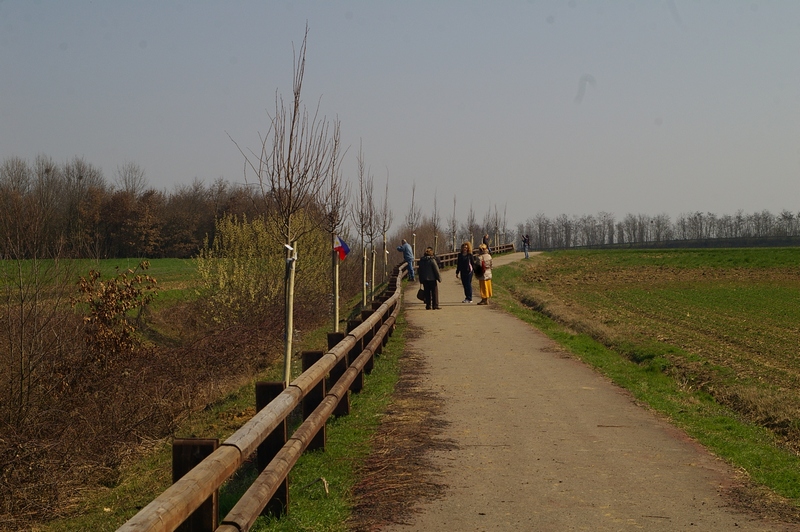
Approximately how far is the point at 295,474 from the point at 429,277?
56.4ft

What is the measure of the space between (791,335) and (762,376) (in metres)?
7.51

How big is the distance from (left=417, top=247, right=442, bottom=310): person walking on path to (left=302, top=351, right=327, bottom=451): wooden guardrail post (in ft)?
47.3

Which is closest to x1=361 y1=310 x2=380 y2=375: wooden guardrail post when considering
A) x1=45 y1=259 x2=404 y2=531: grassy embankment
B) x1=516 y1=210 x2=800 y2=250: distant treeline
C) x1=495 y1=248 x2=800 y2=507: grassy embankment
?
x1=45 y1=259 x2=404 y2=531: grassy embankment

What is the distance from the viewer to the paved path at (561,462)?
229 inches

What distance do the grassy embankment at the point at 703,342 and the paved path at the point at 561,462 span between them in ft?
1.69

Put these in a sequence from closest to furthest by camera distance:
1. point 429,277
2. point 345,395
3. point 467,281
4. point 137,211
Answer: point 345,395 → point 429,277 → point 467,281 → point 137,211

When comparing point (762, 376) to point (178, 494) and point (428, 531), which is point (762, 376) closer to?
point (428, 531)

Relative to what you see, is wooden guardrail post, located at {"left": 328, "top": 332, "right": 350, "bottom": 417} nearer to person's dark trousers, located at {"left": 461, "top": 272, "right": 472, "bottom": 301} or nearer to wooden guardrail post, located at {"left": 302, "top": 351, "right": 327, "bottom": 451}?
wooden guardrail post, located at {"left": 302, "top": 351, "right": 327, "bottom": 451}

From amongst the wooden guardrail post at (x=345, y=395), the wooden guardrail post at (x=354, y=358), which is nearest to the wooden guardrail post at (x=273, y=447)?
the wooden guardrail post at (x=345, y=395)

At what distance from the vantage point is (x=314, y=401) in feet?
27.4

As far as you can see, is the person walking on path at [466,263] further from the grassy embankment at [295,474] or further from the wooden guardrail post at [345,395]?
the wooden guardrail post at [345,395]

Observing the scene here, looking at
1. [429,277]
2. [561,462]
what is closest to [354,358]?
[561,462]

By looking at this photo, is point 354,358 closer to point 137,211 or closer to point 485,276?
point 485,276

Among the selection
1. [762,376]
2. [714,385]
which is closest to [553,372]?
[714,385]
